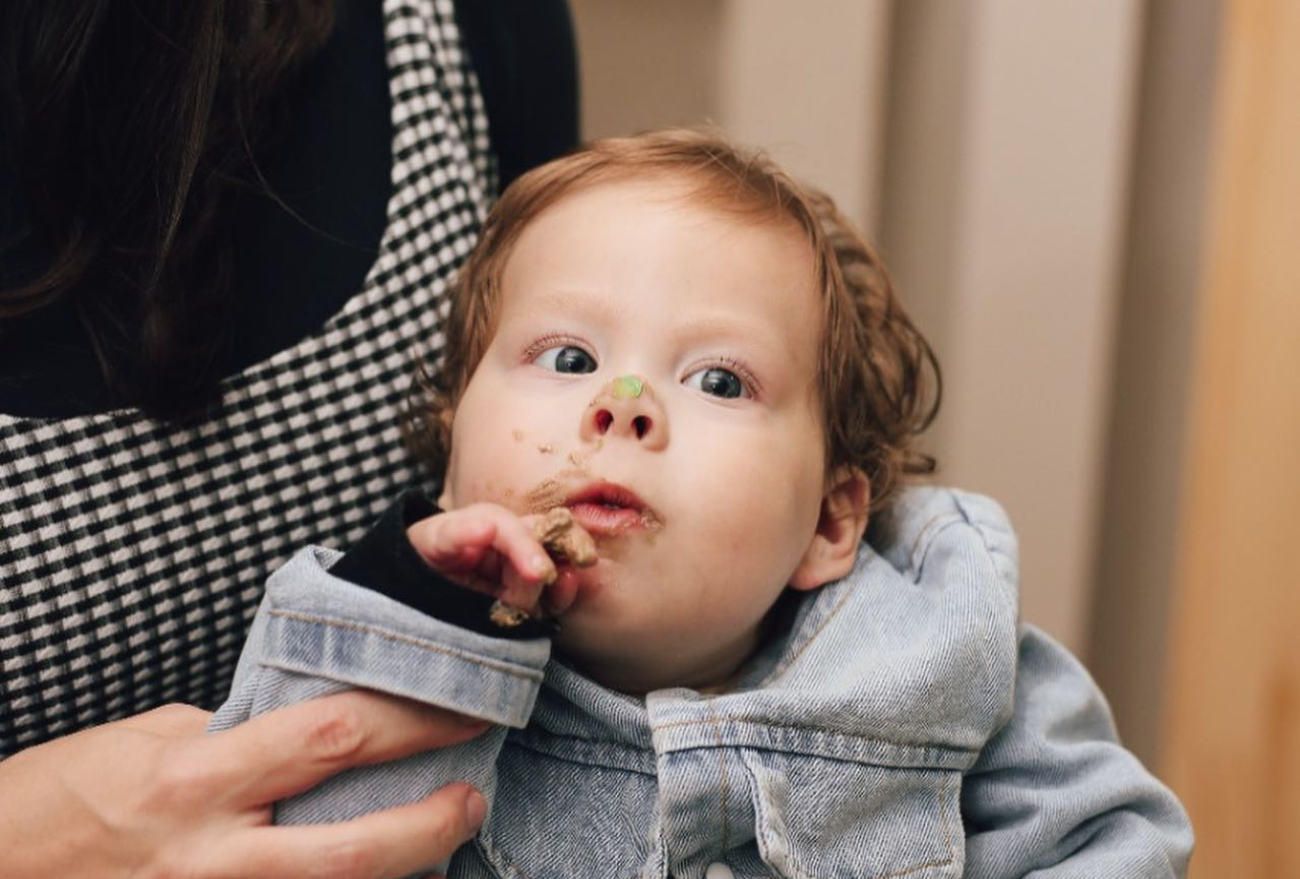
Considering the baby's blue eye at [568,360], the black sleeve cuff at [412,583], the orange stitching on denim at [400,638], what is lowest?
the orange stitching on denim at [400,638]

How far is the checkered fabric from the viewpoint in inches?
29.9

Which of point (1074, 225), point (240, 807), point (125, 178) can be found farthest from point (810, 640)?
point (1074, 225)

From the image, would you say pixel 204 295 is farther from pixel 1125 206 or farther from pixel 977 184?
pixel 1125 206

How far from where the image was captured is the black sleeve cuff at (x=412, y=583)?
61 centimetres

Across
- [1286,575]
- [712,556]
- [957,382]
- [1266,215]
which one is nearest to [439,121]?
[712,556]

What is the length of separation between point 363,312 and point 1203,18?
87 centimetres

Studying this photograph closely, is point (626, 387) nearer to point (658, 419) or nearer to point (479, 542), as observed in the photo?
point (658, 419)

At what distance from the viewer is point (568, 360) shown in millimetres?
753

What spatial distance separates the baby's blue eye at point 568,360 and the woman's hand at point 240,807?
0.70 ft

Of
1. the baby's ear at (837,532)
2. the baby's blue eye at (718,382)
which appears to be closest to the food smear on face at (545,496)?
the baby's blue eye at (718,382)

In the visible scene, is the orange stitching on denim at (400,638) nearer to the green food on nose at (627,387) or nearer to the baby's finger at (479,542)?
the baby's finger at (479,542)

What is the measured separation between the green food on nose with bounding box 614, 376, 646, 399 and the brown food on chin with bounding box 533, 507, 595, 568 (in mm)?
89

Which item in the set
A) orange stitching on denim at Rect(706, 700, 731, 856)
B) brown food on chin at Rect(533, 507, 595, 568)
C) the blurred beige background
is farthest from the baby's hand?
the blurred beige background

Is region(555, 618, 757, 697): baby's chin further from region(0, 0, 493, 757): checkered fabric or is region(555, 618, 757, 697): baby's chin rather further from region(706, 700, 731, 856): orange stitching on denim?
region(0, 0, 493, 757): checkered fabric
